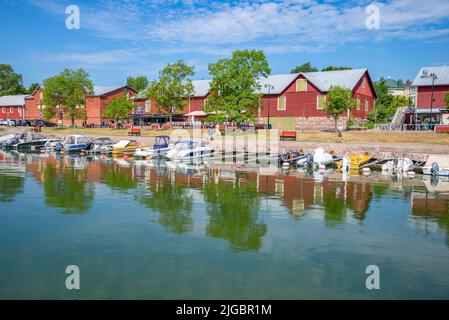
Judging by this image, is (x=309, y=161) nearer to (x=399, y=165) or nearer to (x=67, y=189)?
(x=399, y=165)

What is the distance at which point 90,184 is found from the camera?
2730 centimetres

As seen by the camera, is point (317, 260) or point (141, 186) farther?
point (141, 186)

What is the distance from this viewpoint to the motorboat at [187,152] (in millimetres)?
42094

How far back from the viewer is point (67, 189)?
25.2 meters

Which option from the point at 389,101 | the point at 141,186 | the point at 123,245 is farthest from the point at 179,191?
the point at 389,101

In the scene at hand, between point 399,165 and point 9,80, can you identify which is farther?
point 9,80

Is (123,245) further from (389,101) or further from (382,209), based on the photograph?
(389,101)

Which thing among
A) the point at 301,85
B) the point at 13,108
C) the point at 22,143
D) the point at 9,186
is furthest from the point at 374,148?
the point at 13,108

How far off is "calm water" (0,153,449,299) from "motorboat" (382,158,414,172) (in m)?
7.22

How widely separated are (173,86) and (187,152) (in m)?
25.0

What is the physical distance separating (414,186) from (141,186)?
18.3 meters

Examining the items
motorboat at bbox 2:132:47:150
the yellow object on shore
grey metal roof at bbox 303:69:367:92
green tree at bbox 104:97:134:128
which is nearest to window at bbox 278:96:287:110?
grey metal roof at bbox 303:69:367:92

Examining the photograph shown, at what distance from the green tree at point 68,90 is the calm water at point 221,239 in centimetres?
5147

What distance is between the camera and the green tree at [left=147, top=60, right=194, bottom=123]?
64.7 metres
